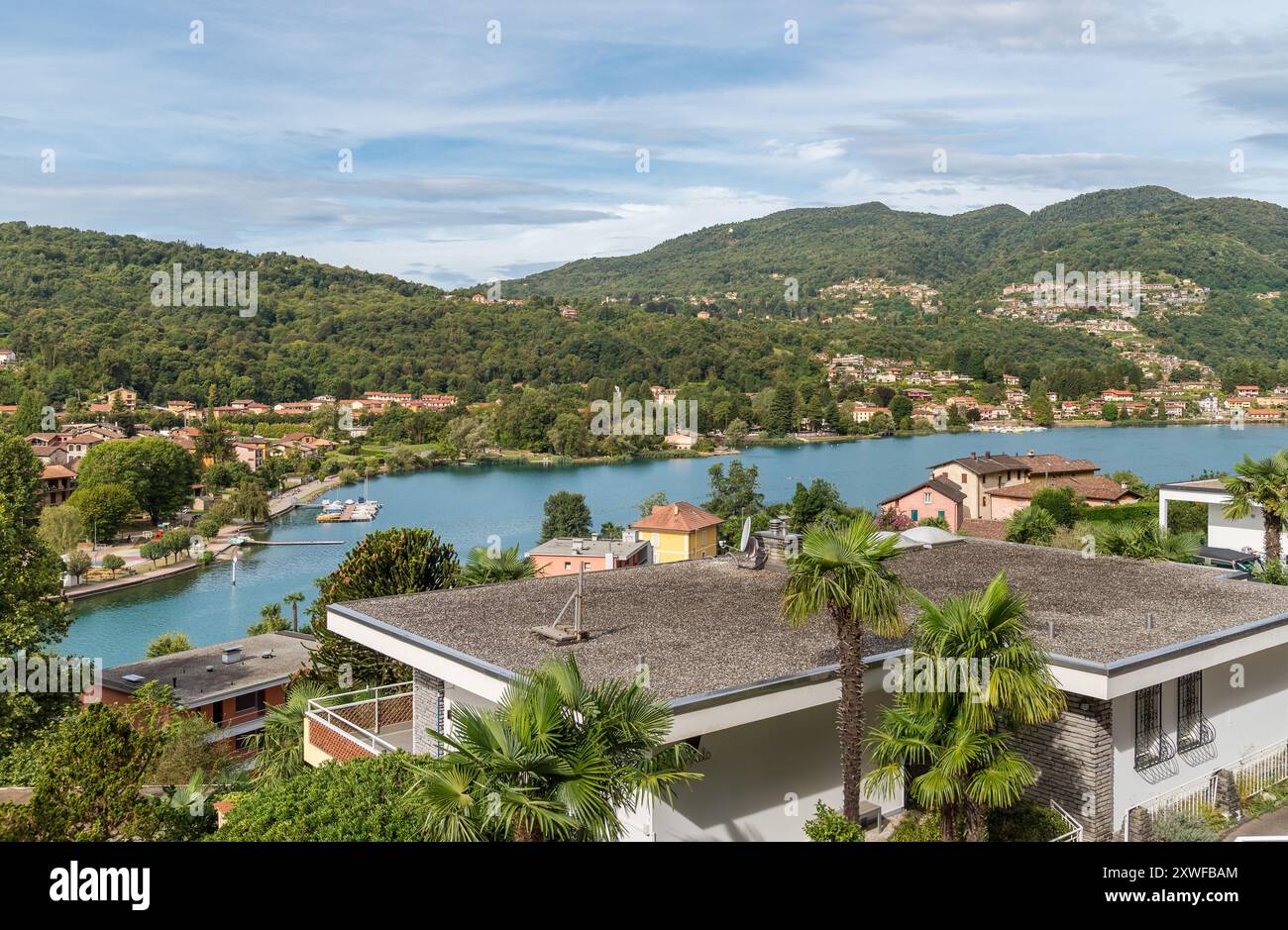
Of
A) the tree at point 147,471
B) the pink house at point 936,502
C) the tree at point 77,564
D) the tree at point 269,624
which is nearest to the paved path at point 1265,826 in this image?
the tree at point 269,624

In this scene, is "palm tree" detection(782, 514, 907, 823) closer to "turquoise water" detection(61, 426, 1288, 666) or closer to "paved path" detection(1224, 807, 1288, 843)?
"paved path" detection(1224, 807, 1288, 843)

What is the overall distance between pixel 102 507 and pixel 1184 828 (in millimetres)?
64475

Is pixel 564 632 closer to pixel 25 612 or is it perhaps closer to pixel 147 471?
pixel 25 612

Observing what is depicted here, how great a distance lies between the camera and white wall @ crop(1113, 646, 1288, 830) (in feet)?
28.0

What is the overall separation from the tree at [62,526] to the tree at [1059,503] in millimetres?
48548

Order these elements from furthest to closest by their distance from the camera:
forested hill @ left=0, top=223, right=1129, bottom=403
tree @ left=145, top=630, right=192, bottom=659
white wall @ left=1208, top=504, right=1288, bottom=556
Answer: forested hill @ left=0, top=223, right=1129, bottom=403
tree @ left=145, top=630, right=192, bottom=659
white wall @ left=1208, top=504, right=1288, bottom=556

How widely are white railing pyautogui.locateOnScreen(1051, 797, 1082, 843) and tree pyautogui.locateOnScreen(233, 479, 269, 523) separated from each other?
222 ft

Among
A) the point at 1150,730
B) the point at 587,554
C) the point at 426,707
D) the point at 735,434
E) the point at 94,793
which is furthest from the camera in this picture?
the point at 735,434

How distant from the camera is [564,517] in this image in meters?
52.3

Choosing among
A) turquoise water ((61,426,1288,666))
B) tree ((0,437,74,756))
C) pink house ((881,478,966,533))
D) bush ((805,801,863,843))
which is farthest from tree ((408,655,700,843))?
pink house ((881,478,966,533))

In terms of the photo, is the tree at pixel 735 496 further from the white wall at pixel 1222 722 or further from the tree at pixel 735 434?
the tree at pixel 735 434

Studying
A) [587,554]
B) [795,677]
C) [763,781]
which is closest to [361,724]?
[763,781]
